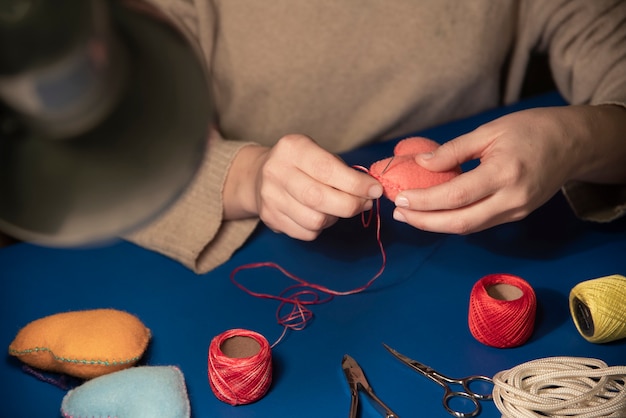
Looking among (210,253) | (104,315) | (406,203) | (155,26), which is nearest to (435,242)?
(406,203)

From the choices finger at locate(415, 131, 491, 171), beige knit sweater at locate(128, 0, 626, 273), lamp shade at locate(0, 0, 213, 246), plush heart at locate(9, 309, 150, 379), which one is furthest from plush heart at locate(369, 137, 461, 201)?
lamp shade at locate(0, 0, 213, 246)

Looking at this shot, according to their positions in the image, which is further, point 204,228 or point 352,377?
point 204,228

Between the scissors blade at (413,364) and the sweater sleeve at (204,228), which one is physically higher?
the scissors blade at (413,364)

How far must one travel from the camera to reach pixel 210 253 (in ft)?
3.27

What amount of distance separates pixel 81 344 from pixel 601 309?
59 centimetres

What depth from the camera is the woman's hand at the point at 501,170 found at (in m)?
0.84

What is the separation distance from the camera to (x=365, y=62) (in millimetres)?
1179

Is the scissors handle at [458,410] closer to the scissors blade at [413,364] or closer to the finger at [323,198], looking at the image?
the scissors blade at [413,364]

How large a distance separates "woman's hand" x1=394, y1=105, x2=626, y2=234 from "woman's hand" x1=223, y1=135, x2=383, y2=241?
0.06 meters

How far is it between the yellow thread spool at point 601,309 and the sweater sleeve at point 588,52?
0.75ft

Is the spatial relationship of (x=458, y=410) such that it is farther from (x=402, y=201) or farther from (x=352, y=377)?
(x=402, y=201)

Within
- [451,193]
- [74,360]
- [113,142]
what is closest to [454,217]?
[451,193]

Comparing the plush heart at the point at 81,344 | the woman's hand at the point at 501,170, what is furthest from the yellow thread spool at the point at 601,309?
the plush heart at the point at 81,344

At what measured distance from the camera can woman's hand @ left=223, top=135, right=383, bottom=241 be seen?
85 centimetres
